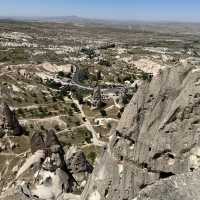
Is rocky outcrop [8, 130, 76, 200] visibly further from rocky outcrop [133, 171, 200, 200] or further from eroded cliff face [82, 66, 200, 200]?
rocky outcrop [133, 171, 200, 200]

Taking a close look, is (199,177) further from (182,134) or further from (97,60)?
(97,60)

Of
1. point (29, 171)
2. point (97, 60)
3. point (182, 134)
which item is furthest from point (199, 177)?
point (97, 60)

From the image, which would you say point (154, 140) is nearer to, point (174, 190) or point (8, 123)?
point (174, 190)

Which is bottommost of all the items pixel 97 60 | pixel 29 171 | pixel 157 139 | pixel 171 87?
pixel 97 60

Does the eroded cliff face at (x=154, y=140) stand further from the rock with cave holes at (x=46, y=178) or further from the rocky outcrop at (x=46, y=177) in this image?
the rocky outcrop at (x=46, y=177)

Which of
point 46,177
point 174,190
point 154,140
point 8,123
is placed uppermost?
point 174,190

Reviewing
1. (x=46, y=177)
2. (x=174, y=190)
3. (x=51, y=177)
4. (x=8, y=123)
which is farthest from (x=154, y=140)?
(x=8, y=123)
